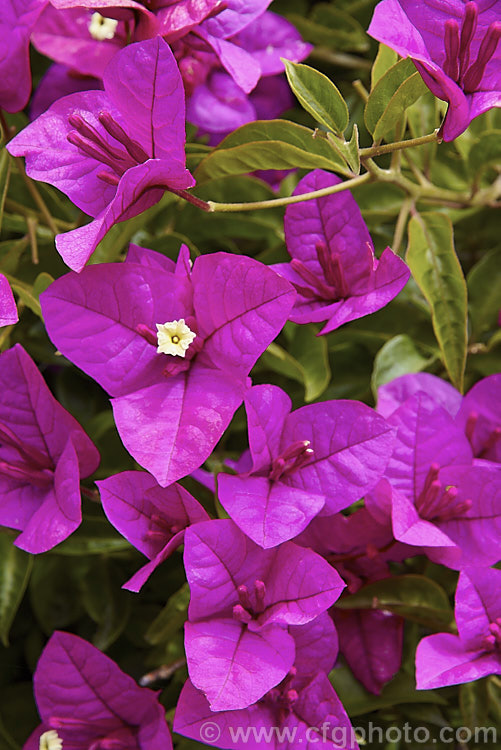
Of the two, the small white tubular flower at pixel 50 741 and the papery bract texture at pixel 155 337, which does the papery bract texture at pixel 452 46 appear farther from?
the small white tubular flower at pixel 50 741

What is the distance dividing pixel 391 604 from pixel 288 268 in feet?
1.02

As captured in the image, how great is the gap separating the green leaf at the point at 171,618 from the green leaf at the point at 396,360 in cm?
27

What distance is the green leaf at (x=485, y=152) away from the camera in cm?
76

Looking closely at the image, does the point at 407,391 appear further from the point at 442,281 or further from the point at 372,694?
the point at 372,694

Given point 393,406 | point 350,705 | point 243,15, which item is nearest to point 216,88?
point 243,15

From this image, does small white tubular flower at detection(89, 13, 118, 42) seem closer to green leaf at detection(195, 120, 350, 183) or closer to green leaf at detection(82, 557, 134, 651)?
green leaf at detection(195, 120, 350, 183)

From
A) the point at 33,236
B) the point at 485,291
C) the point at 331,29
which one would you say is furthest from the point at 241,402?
the point at 331,29

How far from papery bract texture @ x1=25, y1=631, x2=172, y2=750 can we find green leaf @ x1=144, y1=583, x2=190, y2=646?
0.18 feet

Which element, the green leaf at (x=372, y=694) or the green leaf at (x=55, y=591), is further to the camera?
the green leaf at (x=55, y=591)

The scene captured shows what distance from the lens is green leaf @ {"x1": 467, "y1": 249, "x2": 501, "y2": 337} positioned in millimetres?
834

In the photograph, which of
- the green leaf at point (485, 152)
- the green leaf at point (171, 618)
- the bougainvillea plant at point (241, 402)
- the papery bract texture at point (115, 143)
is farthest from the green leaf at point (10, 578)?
the green leaf at point (485, 152)

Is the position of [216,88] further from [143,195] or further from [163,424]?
[163,424]

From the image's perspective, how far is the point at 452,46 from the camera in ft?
1.79

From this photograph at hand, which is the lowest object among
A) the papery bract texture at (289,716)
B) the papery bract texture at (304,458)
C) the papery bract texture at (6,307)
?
the papery bract texture at (289,716)
